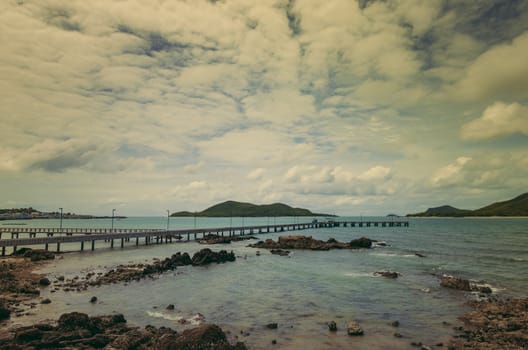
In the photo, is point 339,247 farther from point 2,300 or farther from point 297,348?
point 2,300

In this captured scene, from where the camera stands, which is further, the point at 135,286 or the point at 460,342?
the point at 135,286

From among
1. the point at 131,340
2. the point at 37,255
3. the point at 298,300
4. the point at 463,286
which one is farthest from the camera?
the point at 37,255

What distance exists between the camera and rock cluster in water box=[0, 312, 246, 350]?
53.0ft

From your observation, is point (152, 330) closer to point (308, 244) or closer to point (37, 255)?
point (37, 255)

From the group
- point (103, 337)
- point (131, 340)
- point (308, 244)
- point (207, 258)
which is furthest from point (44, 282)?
point (308, 244)

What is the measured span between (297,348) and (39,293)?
25.0 meters

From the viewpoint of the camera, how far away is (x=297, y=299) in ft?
92.6

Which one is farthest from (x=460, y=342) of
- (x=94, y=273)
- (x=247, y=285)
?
(x=94, y=273)

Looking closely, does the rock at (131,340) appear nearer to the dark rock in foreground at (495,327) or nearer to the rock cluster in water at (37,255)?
the dark rock in foreground at (495,327)

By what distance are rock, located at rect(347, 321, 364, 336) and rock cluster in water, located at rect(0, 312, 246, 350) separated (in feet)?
24.3

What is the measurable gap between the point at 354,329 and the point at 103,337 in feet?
50.7

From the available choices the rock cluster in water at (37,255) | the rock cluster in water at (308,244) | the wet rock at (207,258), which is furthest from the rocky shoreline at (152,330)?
the rock cluster in water at (308,244)

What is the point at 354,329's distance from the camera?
65.3 feet

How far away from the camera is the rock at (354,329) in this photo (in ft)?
64.6
